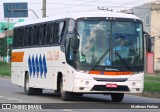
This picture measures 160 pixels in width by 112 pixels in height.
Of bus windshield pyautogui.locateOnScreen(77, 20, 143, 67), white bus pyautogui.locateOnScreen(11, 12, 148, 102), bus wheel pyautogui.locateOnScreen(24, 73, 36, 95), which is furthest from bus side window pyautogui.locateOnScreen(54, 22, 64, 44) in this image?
bus wheel pyautogui.locateOnScreen(24, 73, 36, 95)

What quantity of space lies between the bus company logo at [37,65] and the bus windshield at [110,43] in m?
4.18

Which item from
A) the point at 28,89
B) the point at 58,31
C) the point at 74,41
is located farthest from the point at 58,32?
the point at 28,89

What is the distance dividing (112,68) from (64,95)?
2358 millimetres

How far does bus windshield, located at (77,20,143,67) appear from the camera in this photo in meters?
20.6

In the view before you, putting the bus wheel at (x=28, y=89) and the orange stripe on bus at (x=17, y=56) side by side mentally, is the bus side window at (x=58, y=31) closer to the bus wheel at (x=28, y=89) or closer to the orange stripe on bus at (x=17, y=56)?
the bus wheel at (x=28, y=89)

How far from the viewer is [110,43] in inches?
817

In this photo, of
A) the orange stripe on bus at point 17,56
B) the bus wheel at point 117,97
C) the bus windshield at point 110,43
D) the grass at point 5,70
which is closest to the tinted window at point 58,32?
the bus windshield at point 110,43

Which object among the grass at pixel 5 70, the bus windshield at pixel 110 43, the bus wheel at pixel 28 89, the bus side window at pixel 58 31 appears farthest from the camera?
the grass at pixel 5 70

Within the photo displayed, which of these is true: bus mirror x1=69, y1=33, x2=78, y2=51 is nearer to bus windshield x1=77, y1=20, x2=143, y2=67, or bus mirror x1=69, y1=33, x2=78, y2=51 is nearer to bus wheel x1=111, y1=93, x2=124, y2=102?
bus windshield x1=77, y1=20, x2=143, y2=67

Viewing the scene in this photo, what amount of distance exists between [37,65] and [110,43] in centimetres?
571

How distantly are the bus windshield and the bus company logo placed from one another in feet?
13.7

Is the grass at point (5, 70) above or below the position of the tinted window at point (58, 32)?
below

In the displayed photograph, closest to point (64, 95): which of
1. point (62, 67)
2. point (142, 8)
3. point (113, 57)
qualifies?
point (62, 67)

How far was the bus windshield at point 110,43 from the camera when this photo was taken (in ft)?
67.6
